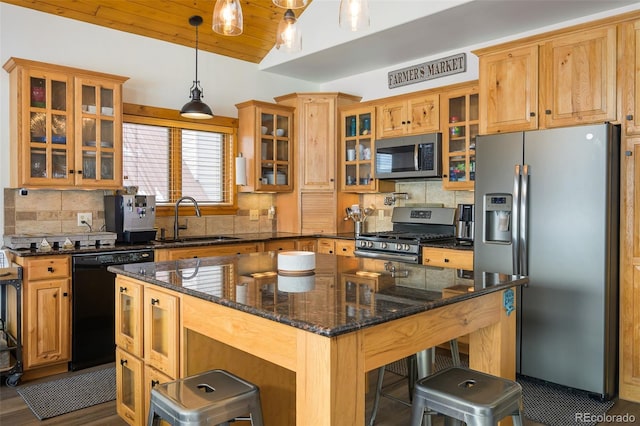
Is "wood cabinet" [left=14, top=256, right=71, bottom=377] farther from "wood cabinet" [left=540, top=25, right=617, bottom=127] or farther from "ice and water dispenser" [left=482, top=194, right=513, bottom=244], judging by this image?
"wood cabinet" [left=540, top=25, right=617, bottom=127]

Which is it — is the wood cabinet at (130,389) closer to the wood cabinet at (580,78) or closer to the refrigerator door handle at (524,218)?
the refrigerator door handle at (524,218)

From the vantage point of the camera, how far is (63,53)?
4.08 m

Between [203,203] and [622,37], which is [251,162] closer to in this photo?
[203,203]

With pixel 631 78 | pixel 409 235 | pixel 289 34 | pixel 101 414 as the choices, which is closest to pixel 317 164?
pixel 409 235

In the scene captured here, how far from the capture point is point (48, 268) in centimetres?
340

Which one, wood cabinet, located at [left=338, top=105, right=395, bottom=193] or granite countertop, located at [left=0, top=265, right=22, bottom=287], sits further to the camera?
wood cabinet, located at [left=338, top=105, right=395, bottom=193]

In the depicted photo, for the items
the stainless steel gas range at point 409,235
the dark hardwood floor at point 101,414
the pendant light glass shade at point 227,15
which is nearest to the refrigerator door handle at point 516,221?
the stainless steel gas range at point 409,235

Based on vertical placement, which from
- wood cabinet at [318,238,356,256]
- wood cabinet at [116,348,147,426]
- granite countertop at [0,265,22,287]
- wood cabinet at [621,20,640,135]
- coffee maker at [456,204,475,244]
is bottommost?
wood cabinet at [116,348,147,426]

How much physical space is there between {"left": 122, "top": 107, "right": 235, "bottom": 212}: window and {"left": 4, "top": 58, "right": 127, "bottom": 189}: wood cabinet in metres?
0.44

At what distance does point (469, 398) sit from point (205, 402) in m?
0.86

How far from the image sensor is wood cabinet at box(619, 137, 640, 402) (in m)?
3.01

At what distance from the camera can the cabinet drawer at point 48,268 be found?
3340mm

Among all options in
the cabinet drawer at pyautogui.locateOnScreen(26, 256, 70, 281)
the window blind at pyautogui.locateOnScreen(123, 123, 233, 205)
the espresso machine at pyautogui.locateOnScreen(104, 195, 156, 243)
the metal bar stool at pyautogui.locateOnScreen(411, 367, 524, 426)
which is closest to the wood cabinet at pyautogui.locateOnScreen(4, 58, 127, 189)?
the espresso machine at pyautogui.locateOnScreen(104, 195, 156, 243)

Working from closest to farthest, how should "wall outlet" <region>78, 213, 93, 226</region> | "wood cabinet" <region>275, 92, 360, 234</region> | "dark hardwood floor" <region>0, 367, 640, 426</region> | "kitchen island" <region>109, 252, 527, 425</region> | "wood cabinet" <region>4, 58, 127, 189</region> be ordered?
1. "kitchen island" <region>109, 252, 527, 425</region>
2. "dark hardwood floor" <region>0, 367, 640, 426</region>
3. "wood cabinet" <region>4, 58, 127, 189</region>
4. "wall outlet" <region>78, 213, 93, 226</region>
5. "wood cabinet" <region>275, 92, 360, 234</region>
